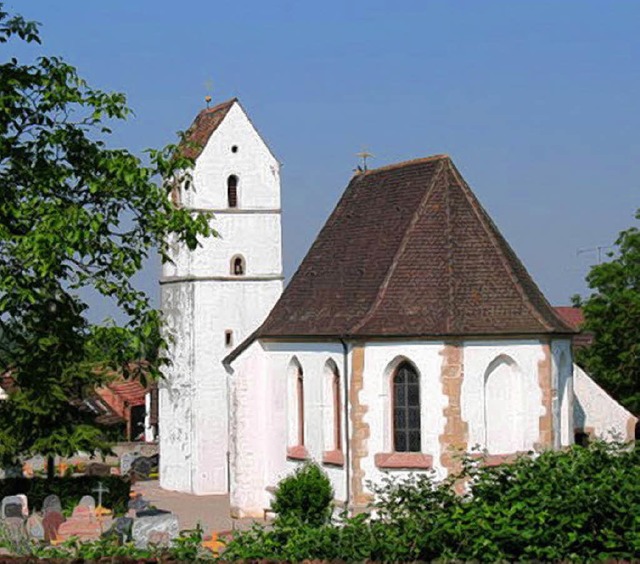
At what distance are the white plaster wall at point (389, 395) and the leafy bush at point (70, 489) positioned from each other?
8965mm

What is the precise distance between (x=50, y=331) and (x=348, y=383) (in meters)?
15.8

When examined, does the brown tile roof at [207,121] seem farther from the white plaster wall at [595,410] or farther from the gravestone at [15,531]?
the gravestone at [15,531]

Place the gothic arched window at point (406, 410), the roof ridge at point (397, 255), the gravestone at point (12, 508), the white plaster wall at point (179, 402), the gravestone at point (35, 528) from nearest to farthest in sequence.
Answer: the gravestone at point (35, 528) < the gravestone at point (12, 508) < the gothic arched window at point (406, 410) < the roof ridge at point (397, 255) < the white plaster wall at point (179, 402)

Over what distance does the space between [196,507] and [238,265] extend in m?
8.72

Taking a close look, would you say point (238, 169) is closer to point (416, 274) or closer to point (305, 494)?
point (416, 274)

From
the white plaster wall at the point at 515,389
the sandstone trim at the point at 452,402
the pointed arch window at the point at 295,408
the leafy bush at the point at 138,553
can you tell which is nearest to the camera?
the leafy bush at the point at 138,553

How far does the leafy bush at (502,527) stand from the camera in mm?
15602

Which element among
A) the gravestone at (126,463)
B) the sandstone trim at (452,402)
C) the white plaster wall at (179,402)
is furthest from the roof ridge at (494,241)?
the gravestone at (126,463)

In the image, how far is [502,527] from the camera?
51.7 ft

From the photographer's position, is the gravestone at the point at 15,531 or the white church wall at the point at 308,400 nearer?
the gravestone at the point at 15,531

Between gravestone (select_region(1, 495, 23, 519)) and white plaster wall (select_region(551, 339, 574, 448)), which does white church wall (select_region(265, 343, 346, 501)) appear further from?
gravestone (select_region(1, 495, 23, 519))

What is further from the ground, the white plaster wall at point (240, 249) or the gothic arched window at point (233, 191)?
the gothic arched window at point (233, 191)

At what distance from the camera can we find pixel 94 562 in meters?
14.9

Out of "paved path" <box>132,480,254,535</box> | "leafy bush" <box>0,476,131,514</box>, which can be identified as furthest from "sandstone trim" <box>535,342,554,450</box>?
"leafy bush" <box>0,476,131,514</box>
